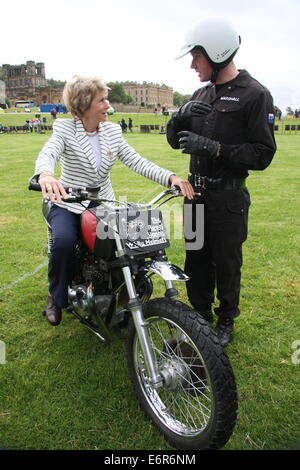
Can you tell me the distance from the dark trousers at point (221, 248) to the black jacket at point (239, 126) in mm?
214

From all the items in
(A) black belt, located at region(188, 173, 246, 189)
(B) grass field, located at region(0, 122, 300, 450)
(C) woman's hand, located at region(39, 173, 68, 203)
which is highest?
(C) woman's hand, located at region(39, 173, 68, 203)

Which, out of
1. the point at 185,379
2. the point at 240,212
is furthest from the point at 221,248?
the point at 185,379

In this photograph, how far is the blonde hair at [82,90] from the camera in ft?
10.3

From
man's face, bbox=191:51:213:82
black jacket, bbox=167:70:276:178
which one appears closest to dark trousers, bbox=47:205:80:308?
black jacket, bbox=167:70:276:178

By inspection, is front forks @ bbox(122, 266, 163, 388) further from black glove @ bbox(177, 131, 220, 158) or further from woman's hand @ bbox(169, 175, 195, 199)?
black glove @ bbox(177, 131, 220, 158)

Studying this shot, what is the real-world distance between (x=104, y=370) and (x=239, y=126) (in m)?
2.23

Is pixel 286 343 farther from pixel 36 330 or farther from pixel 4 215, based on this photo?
pixel 4 215

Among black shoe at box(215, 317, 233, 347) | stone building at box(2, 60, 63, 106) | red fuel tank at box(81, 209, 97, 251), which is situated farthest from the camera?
stone building at box(2, 60, 63, 106)

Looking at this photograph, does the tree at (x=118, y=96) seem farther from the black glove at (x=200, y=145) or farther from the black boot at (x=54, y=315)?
the black glove at (x=200, y=145)

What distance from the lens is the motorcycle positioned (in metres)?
2.32

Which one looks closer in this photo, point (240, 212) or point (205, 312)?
point (240, 212)

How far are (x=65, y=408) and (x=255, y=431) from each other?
1.33 m

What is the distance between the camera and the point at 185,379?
2.60 m

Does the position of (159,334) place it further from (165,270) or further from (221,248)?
(221,248)
